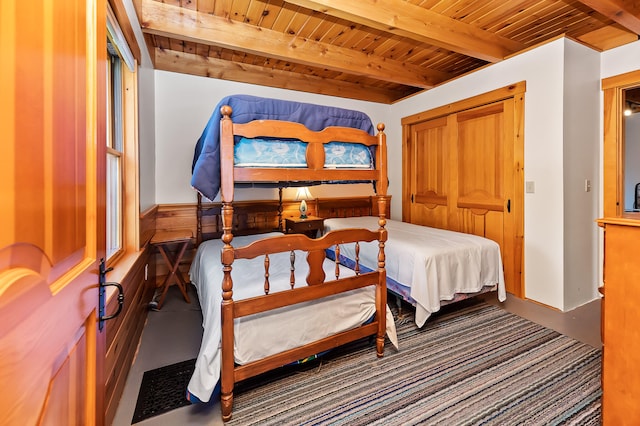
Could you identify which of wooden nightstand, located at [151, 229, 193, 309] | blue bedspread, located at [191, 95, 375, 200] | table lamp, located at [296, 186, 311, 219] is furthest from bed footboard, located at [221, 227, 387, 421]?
table lamp, located at [296, 186, 311, 219]

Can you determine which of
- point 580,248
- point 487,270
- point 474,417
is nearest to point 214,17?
point 487,270

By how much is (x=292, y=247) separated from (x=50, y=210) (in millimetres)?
→ 1174

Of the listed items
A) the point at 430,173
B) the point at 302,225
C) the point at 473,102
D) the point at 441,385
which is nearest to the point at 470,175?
the point at 430,173

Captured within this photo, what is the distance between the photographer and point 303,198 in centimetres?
407

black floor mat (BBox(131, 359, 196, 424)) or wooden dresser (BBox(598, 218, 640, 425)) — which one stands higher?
wooden dresser (BBox(598, 218, 640, 425))

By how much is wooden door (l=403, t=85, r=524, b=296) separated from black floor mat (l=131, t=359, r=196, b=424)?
328 cm

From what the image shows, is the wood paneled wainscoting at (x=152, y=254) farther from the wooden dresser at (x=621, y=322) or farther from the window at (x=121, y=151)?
the wooden dresser at (x=621, y=322)

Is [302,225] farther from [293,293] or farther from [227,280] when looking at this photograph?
[227,280]

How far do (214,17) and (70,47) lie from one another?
101 inches

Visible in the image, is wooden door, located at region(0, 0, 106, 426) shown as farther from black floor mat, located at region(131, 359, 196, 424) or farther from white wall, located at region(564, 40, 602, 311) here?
white wall, located at region(564, 40, 602, 311)

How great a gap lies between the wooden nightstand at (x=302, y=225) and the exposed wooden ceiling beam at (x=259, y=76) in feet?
6.23

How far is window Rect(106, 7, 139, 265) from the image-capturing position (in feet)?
6.57

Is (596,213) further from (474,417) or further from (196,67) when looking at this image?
(196,67)

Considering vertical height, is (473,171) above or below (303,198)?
above
